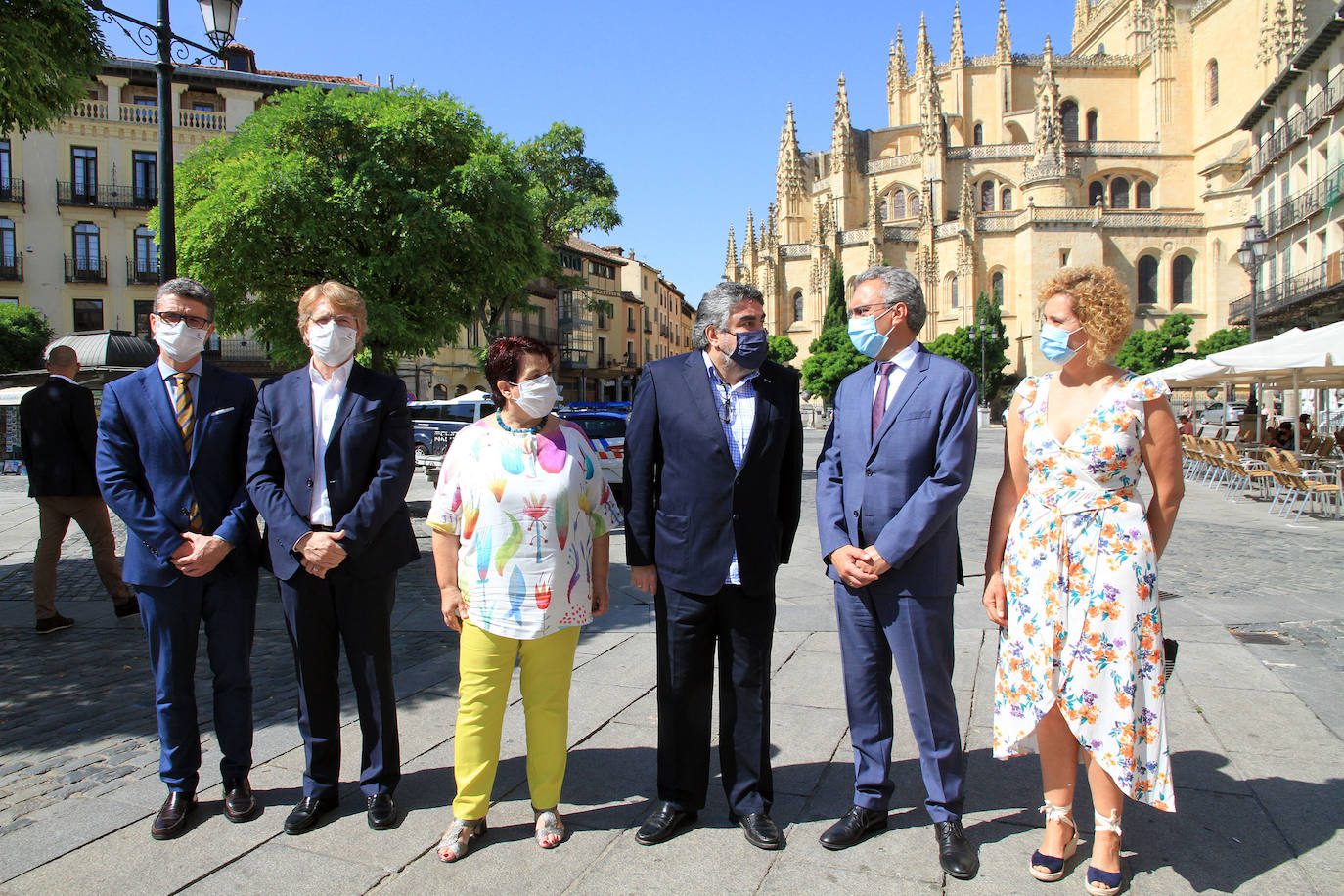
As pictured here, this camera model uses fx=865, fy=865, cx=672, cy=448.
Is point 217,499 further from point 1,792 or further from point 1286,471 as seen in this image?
point 1286,471

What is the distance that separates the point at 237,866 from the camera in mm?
2781

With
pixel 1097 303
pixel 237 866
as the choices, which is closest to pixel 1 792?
pixel 237 866

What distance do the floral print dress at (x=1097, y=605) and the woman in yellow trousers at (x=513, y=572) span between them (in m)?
1.50

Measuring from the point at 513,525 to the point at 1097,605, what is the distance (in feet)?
6.19

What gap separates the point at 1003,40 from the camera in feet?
226

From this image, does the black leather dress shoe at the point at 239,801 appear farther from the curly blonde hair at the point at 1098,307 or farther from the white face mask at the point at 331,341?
the curly blonde hair at the point at 1098,307

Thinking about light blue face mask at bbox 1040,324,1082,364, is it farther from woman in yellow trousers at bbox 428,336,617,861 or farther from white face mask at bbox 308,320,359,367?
white face mask at bbox 308,320,359,367

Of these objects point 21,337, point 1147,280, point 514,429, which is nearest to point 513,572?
point 514,429

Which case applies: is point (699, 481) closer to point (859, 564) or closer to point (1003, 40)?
point (859, 564)

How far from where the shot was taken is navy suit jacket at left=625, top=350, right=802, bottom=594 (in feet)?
9.71

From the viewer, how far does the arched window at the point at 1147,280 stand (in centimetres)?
5869

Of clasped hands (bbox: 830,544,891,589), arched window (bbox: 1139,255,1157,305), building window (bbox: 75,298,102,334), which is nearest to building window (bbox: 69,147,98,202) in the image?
building window (bbox: 75,298,102,334)

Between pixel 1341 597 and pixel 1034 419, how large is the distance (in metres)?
5.42

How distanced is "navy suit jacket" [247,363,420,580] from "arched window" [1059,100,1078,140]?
242 ft
